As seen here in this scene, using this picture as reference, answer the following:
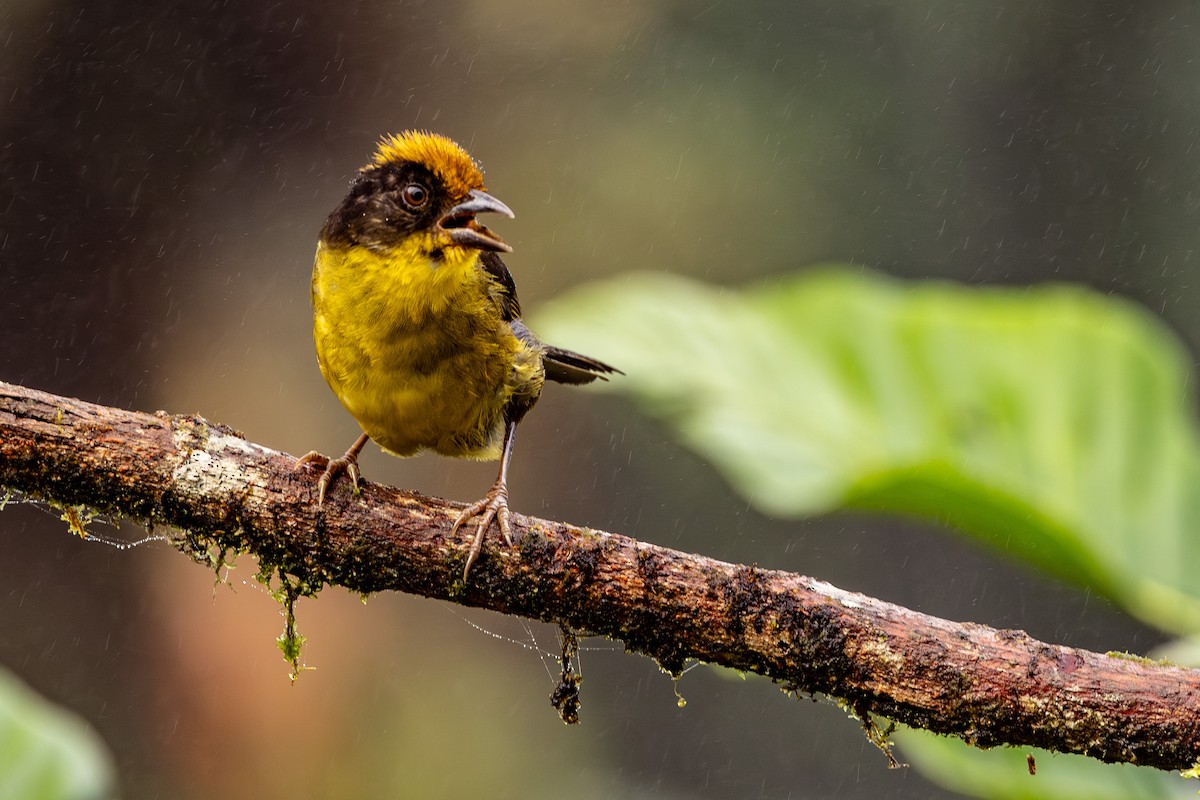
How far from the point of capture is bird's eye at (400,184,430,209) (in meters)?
3.20

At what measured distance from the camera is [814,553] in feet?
32.2

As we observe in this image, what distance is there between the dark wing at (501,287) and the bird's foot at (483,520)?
0.79 meters

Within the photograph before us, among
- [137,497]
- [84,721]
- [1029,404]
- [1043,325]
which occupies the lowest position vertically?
[84,721]

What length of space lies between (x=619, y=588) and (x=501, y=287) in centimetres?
119

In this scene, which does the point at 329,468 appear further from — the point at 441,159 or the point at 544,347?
the point at 544,347

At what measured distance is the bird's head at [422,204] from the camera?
10.5 feet

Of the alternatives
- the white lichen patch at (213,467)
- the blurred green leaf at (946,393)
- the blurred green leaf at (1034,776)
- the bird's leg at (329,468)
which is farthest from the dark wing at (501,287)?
the blurred green leaf at (1034,776)

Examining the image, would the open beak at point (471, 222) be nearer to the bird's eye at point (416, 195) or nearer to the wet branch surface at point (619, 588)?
the bird's eye at point (416, 195)

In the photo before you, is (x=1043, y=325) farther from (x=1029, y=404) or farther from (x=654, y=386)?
(x=654, y=386)

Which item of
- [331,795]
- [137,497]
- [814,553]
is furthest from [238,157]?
[137,497]

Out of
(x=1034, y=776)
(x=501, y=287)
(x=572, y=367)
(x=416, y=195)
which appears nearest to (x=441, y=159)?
(x=416, y=195)

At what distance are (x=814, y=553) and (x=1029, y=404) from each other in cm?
642

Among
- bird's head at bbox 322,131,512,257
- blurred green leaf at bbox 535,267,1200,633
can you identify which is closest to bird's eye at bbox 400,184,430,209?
bird's head at bbox 322,131,512,257

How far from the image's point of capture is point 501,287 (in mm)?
3373
